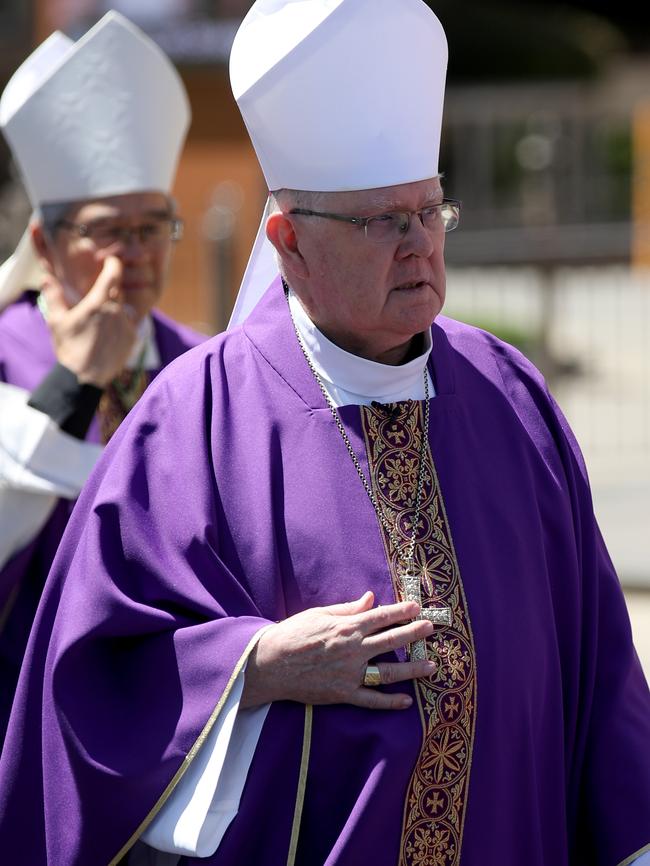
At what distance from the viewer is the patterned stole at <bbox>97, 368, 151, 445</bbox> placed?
4121 millimetres

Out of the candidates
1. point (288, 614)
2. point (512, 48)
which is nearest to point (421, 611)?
point (288, 614)

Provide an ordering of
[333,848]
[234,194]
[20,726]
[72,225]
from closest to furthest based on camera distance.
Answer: [333,848], [20,726], [72,225], [234,194]

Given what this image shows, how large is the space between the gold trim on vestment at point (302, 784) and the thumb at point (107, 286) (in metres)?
1.60

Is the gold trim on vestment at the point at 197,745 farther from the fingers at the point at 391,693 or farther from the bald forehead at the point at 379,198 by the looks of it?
the bald forehead at the point at 379,198

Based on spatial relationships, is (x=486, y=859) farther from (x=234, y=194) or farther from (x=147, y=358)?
(x=234, y=194)

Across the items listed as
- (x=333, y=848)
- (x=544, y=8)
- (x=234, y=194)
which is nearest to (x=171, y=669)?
(x=333, y=848)

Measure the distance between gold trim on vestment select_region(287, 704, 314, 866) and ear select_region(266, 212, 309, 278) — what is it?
78cm

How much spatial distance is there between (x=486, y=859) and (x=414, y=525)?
0.60 metres

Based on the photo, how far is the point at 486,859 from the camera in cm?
277

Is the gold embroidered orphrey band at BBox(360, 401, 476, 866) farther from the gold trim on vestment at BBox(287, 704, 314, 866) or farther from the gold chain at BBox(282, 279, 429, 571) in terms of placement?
the gold trim on vestment at BBox(287, 704, 314, 866)

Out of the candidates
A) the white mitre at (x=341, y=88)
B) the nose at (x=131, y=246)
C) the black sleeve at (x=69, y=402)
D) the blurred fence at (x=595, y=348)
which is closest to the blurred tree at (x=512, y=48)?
the blurred fence at (x=595, y=348)

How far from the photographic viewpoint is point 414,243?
8.92ft

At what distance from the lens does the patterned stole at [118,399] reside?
4121 mm

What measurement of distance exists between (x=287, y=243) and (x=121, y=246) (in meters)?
1.32
